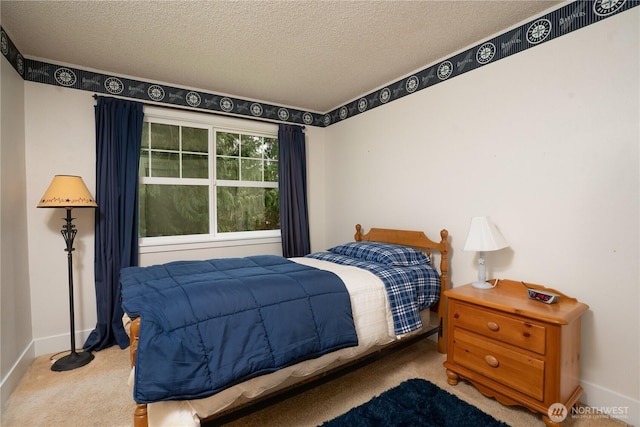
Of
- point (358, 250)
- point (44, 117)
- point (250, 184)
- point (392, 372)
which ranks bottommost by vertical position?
point (392, 372)

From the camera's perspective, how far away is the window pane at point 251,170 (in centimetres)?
375

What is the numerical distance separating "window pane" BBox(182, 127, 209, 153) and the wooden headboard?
2.15m

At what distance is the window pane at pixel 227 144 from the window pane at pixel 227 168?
0.07 meters

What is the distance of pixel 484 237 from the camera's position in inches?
84.0

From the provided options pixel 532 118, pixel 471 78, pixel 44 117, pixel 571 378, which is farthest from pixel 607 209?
pixel 44 117

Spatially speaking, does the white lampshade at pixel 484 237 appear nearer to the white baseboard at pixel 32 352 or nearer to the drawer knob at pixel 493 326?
the drawer knob at pixel 493 326

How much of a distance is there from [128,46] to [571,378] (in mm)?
3902

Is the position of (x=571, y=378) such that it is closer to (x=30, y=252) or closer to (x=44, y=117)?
(x=30, y=252)

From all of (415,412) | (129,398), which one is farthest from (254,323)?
(129,398)

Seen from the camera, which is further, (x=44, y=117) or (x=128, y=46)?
(x=44, y=117)

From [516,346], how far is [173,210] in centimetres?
330

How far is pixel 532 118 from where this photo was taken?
7.01 ft

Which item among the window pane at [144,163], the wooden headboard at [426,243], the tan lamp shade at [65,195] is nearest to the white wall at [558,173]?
the wooden headboard at [426,243]

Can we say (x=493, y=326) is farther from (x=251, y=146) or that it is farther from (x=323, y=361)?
(x=251, y=146)
